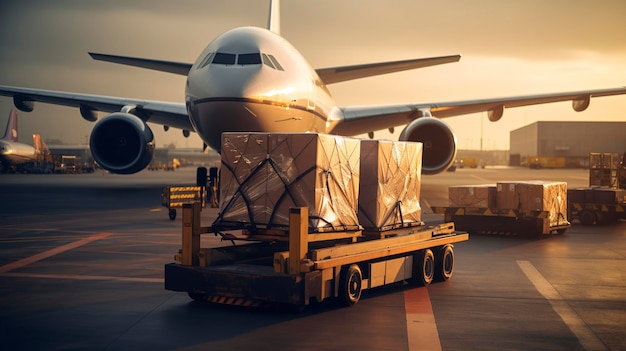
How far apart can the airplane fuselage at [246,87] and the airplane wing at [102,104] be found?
23.1 feet

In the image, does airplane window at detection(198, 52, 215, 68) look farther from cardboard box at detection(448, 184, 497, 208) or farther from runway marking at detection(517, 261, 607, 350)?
runway marking at detection(517, 261, 607, 350)

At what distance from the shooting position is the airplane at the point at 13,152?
222 feet

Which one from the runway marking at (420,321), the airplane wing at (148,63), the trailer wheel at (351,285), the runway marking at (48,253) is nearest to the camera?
the runway marking at (420,321)

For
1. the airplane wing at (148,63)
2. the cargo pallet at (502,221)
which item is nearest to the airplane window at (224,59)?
the airplane wing at (148,63)

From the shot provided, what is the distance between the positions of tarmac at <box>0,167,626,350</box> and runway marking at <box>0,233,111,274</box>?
36 mm

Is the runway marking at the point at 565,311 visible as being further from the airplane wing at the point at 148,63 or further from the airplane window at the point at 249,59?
the airplane wing at the point at 148,63

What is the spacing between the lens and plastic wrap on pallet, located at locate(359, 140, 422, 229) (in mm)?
10625

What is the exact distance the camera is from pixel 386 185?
10883 millimetres

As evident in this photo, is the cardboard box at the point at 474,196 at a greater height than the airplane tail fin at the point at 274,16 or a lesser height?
lesser

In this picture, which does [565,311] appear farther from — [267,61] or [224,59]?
[224,59]

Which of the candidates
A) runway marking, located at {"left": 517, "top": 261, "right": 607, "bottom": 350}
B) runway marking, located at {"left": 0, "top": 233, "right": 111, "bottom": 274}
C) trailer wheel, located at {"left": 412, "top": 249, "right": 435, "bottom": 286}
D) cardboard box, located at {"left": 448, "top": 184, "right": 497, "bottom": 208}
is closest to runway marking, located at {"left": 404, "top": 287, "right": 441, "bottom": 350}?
trailer wheel, located at {"left": 412, "top": 249, "right": 435, "bottom": 286}

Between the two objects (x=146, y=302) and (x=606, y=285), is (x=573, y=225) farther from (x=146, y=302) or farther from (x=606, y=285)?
(x=146, y=302)

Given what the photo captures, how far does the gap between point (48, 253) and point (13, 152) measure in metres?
60.2

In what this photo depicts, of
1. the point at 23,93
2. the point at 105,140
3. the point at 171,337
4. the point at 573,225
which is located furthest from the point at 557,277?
the point at 23,93
